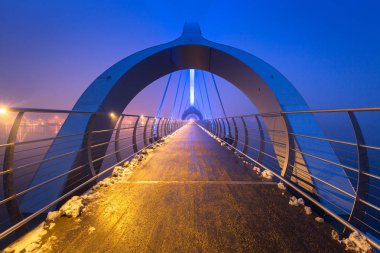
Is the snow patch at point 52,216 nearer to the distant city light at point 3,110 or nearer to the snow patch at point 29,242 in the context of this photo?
the snow patch at point 29,242

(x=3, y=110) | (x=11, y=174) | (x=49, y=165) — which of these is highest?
(x=3, y=110)

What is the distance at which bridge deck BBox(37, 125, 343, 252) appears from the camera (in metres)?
1.65

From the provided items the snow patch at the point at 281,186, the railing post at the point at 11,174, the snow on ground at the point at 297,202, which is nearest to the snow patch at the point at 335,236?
the snow on ground at the point at 297,202

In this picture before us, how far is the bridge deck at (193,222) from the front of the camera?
5.40 ft

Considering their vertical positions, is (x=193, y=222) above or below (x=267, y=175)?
below

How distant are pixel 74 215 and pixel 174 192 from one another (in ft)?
4.21

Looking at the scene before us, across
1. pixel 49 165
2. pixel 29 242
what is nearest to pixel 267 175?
pixel 29 242

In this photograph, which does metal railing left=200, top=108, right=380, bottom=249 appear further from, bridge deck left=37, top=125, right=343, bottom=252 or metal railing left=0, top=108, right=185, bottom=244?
metal railing left=0, top=108, right=185, bottom=244

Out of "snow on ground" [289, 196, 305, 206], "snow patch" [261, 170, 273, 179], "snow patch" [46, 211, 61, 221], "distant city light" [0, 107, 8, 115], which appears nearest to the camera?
"distant city light" [0, 107, 8, 115]

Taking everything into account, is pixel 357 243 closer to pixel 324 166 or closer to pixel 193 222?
pixel 193 222

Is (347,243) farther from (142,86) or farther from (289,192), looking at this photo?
(142,86)

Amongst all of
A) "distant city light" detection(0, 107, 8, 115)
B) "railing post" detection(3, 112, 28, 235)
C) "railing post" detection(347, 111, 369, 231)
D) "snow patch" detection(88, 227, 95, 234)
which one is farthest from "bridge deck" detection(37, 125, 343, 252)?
"distant city light" detection(0, 107, 8, 115)

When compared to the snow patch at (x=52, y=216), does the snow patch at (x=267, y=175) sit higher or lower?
higher

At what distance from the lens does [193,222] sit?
1.98m
